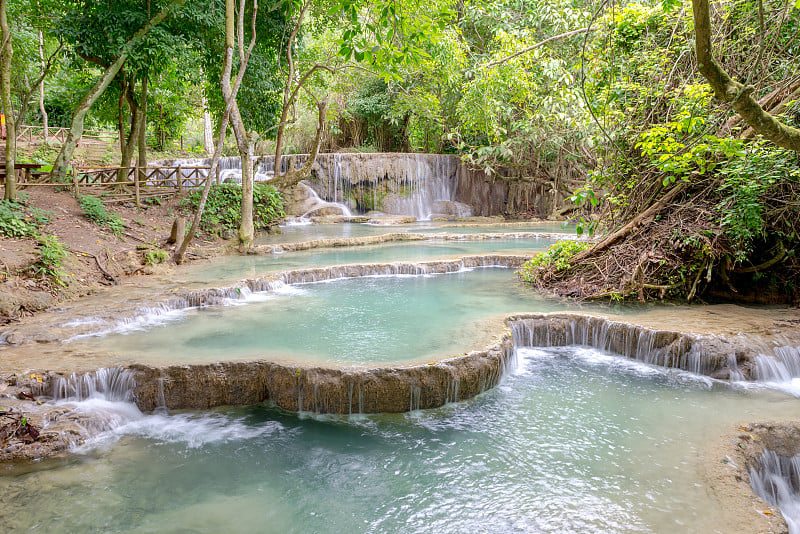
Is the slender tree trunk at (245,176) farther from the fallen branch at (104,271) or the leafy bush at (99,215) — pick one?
the fallen branch at (104,271)

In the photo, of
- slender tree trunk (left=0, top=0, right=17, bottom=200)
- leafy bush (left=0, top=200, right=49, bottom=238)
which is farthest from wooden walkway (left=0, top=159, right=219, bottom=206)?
slender tree trunk (left=0, top=0, right=17, bottom=200)

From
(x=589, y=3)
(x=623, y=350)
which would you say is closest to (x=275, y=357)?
(x=623, y=350)

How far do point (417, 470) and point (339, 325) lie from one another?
10.7 feet

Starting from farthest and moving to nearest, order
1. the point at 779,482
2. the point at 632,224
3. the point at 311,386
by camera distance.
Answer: the point at 632,224 < the point at 311,386 < the point at 779,482

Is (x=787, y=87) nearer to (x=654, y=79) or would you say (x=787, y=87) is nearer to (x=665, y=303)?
(x=654, y=79)

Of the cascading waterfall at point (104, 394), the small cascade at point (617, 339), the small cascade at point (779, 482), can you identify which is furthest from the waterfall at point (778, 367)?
the cascading waterfall at point (104, 394)

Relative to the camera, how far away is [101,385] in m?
5.36

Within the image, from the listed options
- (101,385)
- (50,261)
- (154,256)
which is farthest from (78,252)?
(101,385)

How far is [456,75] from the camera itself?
50.0 ft

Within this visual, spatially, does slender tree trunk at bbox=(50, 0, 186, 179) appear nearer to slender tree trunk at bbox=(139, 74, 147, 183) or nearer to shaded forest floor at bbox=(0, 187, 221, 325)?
shaded forest floor at bbox=(0, 187, 221, 325)

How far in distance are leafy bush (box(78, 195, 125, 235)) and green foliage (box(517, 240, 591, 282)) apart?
8928 millimetres

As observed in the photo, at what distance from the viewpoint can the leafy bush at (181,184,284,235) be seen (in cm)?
1504

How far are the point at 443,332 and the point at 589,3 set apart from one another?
15161 millimetres

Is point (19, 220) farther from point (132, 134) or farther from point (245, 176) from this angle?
point (132, 134)
